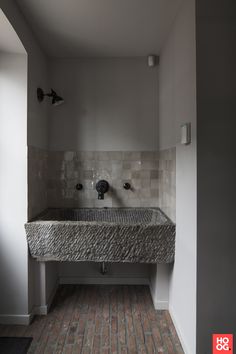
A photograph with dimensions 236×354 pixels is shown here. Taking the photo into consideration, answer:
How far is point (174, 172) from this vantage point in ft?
6.97

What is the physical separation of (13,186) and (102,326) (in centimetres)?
134

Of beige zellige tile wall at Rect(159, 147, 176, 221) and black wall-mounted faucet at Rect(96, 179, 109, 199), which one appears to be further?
black wall-mounted faucet at Rect(96, 179, 109, 199)

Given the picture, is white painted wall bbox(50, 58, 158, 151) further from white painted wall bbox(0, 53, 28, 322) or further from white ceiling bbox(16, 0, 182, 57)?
white painted wall bbox(0, 53, 28, 322)

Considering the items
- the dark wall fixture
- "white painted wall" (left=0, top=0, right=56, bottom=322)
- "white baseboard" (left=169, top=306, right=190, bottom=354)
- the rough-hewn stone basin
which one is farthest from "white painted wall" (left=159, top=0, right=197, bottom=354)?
"white painted wall" (left=0, top=0, right=56, bottom=322)

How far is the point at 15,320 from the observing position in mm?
2150

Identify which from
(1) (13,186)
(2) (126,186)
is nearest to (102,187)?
(2) (126,186)

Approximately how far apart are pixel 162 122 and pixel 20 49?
1393 mm

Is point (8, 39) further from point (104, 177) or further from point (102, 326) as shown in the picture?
point (102, 326)

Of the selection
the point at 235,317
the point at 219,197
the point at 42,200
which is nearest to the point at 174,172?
the point at 219,197

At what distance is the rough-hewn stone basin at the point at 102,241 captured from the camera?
81.7 inches

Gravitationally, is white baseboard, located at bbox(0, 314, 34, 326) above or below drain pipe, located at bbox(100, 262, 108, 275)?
below

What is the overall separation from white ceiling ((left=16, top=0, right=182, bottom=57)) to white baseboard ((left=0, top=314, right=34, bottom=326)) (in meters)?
2.38

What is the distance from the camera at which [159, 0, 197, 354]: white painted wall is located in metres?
1.64

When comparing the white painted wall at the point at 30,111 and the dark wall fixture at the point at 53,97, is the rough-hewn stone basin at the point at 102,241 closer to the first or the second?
the white painted wall at the point at 30,111
